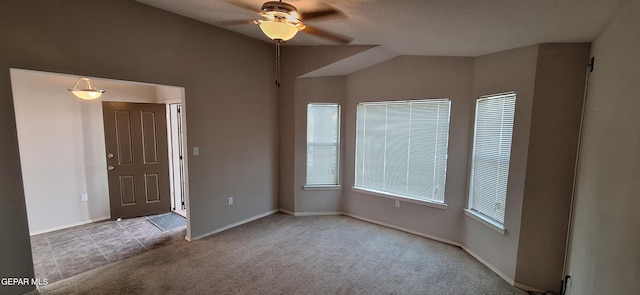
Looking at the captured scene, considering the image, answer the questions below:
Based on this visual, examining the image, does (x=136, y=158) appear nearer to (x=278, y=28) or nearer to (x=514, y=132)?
(x=278, y=28)

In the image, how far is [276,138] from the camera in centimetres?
460

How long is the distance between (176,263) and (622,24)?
4.30 m

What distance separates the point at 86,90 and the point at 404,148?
4676mm

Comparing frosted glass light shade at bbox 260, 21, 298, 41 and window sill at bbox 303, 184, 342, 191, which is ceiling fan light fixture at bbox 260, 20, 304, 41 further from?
window sill at bbox 303, 184, 342, 191

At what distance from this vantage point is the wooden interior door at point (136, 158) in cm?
428

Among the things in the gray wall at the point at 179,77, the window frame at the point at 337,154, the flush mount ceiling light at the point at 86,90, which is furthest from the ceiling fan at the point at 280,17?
the flush mount ceiling light at the point at 86,90

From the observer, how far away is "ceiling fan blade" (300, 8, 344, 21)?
8.03ft

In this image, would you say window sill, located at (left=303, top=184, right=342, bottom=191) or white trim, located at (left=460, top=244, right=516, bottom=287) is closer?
white trim, located at (left=460, top=244, right=516, bottom=287)

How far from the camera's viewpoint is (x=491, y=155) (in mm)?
3053

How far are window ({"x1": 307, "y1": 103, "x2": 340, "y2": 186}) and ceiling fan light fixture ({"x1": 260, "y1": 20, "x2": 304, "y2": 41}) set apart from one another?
7.55 feet

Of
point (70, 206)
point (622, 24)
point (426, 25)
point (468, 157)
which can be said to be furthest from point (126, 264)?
point (622, 24)

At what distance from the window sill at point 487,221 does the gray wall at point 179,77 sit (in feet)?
9.89

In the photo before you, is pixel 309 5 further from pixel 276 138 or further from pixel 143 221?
pixel 143 221

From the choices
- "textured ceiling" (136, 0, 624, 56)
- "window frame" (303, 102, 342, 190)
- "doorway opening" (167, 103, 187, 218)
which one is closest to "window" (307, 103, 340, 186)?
"window frame" (303, 102, 342, 190)
